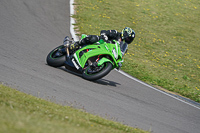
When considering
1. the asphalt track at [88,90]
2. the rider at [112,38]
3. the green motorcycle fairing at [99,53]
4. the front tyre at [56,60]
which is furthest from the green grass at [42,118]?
the rider at [112,38]

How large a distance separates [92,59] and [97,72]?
0.50 meters

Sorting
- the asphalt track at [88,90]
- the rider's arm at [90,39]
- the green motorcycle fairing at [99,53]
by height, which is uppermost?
the rider's arm at [90,39]

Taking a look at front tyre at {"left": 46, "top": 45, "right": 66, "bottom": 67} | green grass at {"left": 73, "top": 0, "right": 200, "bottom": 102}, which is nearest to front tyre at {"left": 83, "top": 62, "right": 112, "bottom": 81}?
front tyre at {"left": 46, "top": 45, "right": 66, "bottom": 67}

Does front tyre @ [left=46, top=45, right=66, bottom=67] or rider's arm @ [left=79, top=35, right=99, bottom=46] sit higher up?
rider's arm @ [left=79, top=35, right=99, bottom=46]

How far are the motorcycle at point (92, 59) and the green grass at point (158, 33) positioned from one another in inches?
113

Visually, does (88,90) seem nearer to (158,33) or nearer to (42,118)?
(42,118)

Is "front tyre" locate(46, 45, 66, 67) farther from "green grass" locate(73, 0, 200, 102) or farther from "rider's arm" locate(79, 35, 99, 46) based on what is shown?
"green grass" locate(73, 0, 200, 102)

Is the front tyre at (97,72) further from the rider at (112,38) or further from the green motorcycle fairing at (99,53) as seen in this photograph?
the rider at (112,38)

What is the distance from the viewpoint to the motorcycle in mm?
8469

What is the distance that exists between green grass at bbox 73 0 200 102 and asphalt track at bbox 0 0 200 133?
1.99m

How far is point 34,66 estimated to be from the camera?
878 cm

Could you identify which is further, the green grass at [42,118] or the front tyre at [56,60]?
the front tyre at [56,60]

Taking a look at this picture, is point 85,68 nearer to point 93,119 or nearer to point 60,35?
point 93,119

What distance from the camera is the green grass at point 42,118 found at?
3207 mm
